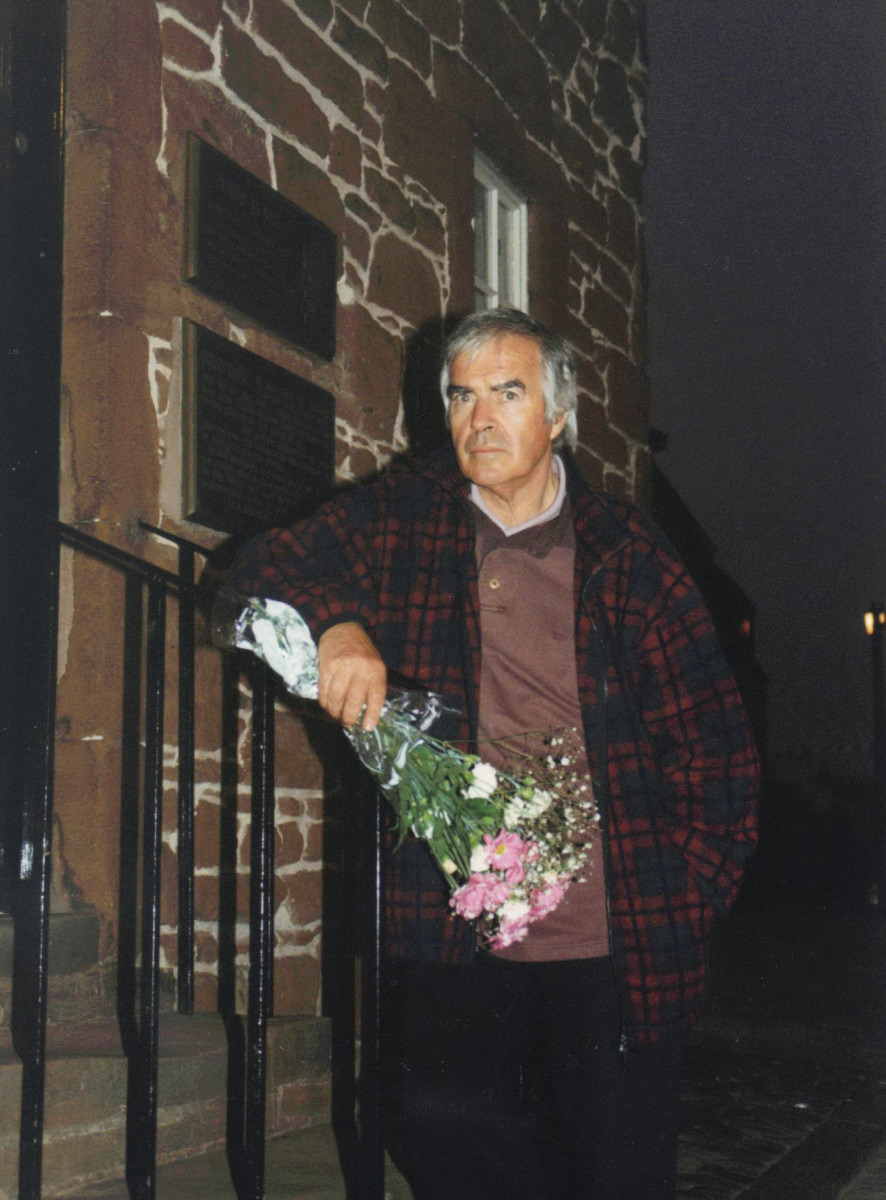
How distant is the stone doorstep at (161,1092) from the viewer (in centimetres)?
279

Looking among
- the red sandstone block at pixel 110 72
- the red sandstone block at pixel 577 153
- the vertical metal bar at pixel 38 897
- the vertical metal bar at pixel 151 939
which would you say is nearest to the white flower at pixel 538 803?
the vertical metal bar at pixel 151 939

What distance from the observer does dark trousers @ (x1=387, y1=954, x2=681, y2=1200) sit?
2.38 metres

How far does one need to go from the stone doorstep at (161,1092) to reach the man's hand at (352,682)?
3.67 ft

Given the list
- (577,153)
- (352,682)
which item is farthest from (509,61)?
(352,682)

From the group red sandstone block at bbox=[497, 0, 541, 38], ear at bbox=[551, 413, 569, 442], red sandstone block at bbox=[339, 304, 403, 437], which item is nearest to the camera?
ear at bbox=[551, 413, 569, 442]

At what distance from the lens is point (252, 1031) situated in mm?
2555

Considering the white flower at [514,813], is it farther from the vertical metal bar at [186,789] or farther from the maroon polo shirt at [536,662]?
the vertical metal bar at [186,789]

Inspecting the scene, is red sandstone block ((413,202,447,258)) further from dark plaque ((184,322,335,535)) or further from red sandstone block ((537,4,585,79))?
red sandstone block ((537,4,585,79))

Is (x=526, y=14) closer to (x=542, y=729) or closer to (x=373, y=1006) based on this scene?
(x=542, y=729)

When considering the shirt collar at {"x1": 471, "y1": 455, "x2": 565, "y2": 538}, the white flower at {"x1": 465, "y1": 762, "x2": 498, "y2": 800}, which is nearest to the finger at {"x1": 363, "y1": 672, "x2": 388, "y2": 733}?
the white flower at {"x1": 465, "y1": 762, "x2": 498, "y2": 800}

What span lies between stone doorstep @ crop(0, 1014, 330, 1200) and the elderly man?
786mm

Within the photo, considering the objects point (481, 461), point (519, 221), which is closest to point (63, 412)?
point (481, 461)

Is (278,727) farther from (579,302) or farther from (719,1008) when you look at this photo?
(719,1008)

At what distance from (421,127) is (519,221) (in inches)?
47.4
